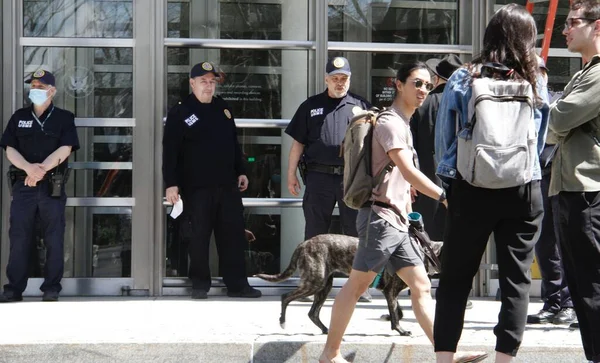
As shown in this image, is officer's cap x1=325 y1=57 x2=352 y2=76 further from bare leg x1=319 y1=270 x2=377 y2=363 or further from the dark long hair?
the dark long hair

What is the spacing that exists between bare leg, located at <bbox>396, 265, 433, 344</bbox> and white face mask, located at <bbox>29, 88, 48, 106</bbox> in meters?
4.15

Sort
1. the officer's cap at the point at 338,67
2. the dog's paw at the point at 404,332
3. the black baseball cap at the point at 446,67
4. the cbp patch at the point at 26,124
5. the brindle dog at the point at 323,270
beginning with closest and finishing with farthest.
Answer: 1. the dog's paw at the point at 404,332
2. the brindle dog at the point at 323,270
3. the black baseball cap at the point at 446,67
4. the officer's cap at the point at 338,67
5. the cbp patch at the point at 26,124

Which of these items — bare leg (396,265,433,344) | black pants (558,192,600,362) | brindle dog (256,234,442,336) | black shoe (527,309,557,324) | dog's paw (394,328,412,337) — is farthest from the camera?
black shoe (527,309,557,324)

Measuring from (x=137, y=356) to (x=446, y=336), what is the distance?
2332 millimetres

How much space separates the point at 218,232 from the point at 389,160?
3.50m

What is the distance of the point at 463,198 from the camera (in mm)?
5176

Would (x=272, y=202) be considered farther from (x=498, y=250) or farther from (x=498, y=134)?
(x=498, y=134)

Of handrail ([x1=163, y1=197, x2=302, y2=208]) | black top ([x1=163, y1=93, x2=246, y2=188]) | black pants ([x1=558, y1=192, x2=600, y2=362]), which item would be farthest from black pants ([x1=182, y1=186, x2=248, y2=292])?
black pants ([x1=558, y1=192, x2=600, y2=362])

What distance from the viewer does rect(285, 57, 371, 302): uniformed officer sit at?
8836 mm

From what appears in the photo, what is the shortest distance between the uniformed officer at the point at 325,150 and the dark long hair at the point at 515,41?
12.1 ft

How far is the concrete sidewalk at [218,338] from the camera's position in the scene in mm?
6688

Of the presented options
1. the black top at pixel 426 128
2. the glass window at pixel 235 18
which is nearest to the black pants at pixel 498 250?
the black top at pixel 426 128

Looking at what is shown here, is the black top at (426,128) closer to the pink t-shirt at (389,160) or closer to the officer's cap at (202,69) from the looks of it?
the officer's cap at (202,69)

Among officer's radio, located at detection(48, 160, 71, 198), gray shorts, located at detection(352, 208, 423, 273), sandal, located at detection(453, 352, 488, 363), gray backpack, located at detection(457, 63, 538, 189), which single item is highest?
gray backpack, located at detection(457, 63, 538, 189)
